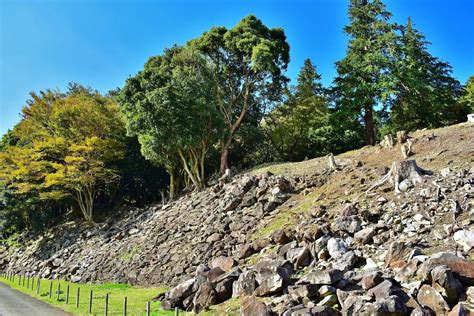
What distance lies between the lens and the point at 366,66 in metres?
30.7

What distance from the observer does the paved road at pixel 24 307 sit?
13984 millimetres

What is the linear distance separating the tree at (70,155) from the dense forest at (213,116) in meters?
0.11

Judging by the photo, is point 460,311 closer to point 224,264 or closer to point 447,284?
point 447,284

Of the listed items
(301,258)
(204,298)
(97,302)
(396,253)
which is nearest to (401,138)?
(301,258)

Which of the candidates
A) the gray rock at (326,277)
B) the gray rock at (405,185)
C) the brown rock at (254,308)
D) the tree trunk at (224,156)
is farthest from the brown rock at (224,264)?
the tree trunk at (224,156)

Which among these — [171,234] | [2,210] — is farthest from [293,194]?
[2,210]

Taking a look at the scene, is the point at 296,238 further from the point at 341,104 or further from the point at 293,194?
the point at 341,104

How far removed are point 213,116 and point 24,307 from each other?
722 inches

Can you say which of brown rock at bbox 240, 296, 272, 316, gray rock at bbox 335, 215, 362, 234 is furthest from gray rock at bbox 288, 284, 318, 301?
gray rock at bbox 335, 215, 362, 234

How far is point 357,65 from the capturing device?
30969mm

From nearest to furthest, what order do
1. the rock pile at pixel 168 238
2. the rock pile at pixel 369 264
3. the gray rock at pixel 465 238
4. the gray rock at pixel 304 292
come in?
the rock pile at pixel 369 264, the gray rock at pixel 304 292, the gray rock at pixel 465 238, the rock pile at pixel 168 238

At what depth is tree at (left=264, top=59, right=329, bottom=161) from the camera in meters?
35.5

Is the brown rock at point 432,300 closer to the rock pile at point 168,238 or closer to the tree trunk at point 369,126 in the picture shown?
the rock pile at point 168,238

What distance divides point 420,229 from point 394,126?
2385 cm
